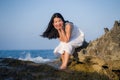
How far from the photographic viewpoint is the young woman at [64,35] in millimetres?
8961

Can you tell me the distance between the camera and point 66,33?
9.04 m

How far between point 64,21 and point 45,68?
1.92 meters

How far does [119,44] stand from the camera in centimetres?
1334

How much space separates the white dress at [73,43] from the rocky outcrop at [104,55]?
24.2 inches

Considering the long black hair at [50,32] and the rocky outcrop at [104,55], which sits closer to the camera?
the long black hair at [50,32]

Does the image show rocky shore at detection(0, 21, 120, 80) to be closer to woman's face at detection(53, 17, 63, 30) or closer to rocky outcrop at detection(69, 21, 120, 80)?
rocky outcrop at detection(69, 21, 120, 80)

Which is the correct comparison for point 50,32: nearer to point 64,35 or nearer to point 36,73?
point 64,35

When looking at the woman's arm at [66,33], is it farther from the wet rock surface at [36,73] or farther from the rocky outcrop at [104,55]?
the wet rock surface at [36,73]

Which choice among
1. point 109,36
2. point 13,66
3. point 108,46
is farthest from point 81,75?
point 109,36

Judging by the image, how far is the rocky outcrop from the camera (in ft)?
32.9

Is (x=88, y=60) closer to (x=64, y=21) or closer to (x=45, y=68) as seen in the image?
(x=64, y=21)

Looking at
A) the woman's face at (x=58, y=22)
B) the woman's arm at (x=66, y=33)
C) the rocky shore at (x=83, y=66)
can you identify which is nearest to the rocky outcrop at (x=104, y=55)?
the rocky shore at (x=83, y=66)

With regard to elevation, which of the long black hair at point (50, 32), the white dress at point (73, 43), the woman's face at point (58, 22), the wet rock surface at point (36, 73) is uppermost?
the woman's face at point (58, 22)

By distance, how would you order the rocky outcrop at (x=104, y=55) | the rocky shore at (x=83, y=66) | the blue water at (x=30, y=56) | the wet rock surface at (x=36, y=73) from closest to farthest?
1. the wet rock surface at (x=36, y=73)
2. the rocky shore at (x=83, y=66)
3. the rocky outcrop at (x=104, y=55)
4. the blue water at (x=30, y=56)
